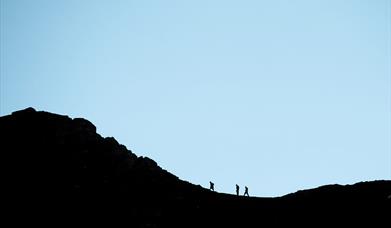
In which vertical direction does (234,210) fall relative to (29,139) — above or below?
below

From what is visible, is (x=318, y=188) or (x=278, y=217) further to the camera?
(x=318, y=188)

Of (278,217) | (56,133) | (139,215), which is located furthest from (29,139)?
(278,217)

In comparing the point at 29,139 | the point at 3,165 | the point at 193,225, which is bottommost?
the point at 193,225

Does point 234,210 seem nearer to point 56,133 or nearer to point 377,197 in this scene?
point 377,197

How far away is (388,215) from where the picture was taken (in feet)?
104

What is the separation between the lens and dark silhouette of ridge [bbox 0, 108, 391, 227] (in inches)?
1169

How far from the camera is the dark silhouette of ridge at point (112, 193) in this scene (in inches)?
1169

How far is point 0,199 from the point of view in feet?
93.9

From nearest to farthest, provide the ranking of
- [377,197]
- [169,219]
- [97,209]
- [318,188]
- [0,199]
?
[0,199] < [97,209] < [169,219] < [377,197] < [318,188]

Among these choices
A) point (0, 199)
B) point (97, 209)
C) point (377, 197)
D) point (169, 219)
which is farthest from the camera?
point (377, 197)

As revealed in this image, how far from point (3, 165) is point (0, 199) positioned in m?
3.30

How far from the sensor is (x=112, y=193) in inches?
1268

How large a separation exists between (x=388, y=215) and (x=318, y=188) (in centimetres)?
873

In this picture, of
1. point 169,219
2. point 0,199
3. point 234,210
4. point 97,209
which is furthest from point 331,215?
point 0,199
